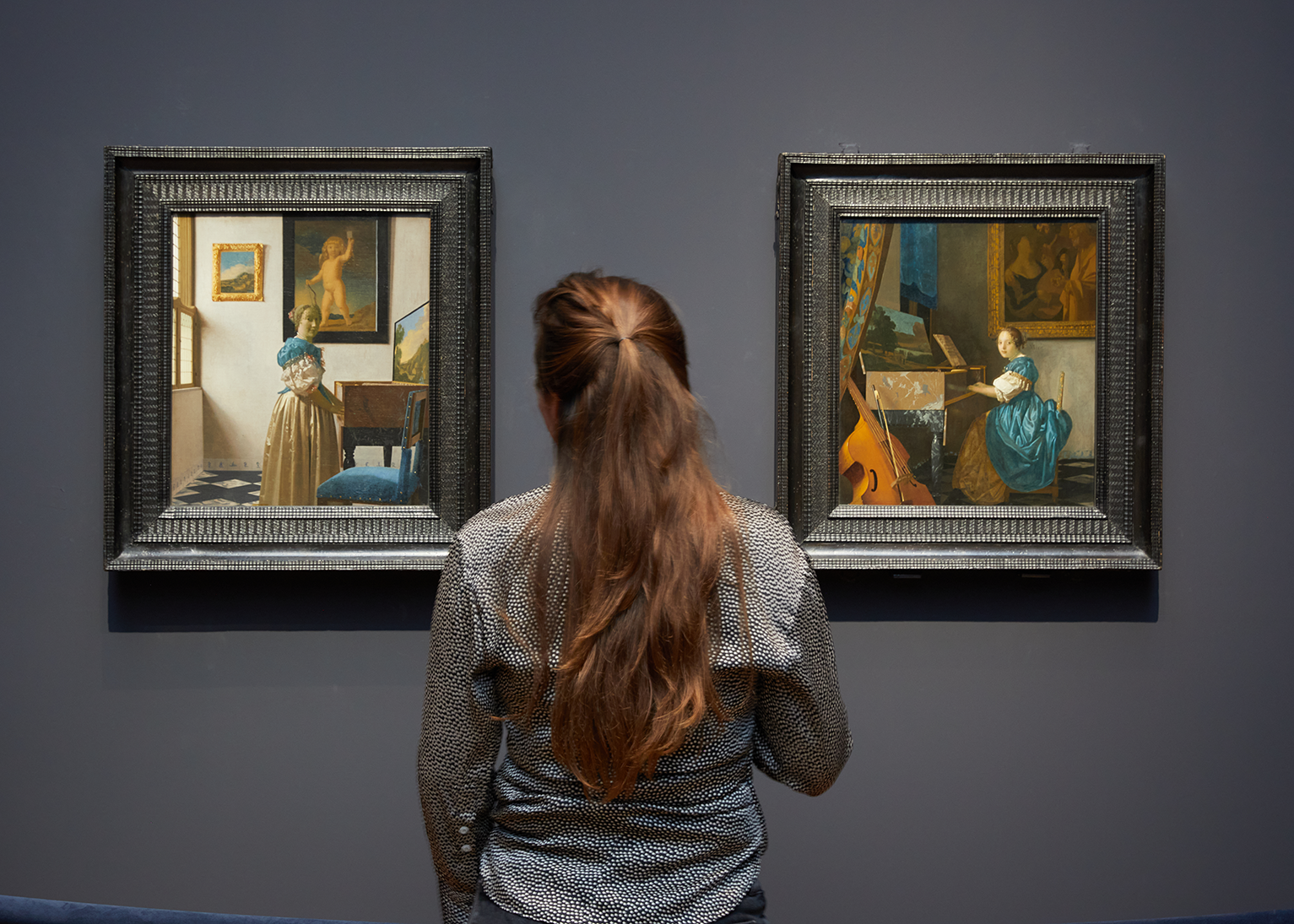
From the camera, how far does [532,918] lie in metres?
1.08

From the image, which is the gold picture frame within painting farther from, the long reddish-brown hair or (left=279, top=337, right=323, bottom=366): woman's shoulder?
(left=279, top=337, right=323, bottom=366): woman's shoulder

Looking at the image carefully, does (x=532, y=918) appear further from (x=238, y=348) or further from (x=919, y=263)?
(x=919, y=263)

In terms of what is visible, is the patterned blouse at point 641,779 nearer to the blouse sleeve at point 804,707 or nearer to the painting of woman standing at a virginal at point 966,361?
the blouse sleeve at point 804,707

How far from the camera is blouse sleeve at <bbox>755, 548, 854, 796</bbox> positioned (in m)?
1.08

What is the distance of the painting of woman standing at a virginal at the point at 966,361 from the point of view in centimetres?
196

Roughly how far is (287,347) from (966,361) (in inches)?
63.0

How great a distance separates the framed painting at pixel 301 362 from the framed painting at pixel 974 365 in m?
0.78

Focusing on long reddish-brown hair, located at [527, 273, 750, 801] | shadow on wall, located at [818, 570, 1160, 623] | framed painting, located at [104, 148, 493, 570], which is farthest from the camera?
shadow on wall, located at [818, 570, 1160, 623]

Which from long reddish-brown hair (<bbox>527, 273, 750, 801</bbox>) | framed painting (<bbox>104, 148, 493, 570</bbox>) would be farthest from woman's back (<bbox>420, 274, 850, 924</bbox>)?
framed painting (<bbox>104, 148, 493, 570</bbox>)

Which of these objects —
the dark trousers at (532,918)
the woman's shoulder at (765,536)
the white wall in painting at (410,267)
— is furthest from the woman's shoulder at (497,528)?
the white wall in painting at (410,267)

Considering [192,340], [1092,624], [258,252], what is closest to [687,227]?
[258,252]

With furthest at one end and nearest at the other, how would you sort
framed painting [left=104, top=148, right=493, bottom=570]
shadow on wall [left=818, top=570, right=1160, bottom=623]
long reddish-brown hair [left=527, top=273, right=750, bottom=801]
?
shadow on wall [left=818, top=570, right=1160, bottom=623] → framed painting [left=104, top=148, right=493, bottom=570] → long reddish-brown hair [left=527, top=273, right=750, bottom=801]

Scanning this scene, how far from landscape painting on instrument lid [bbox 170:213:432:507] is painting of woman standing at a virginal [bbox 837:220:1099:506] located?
1061 mm

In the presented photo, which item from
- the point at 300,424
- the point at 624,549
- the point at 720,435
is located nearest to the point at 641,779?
the point at 624,549
